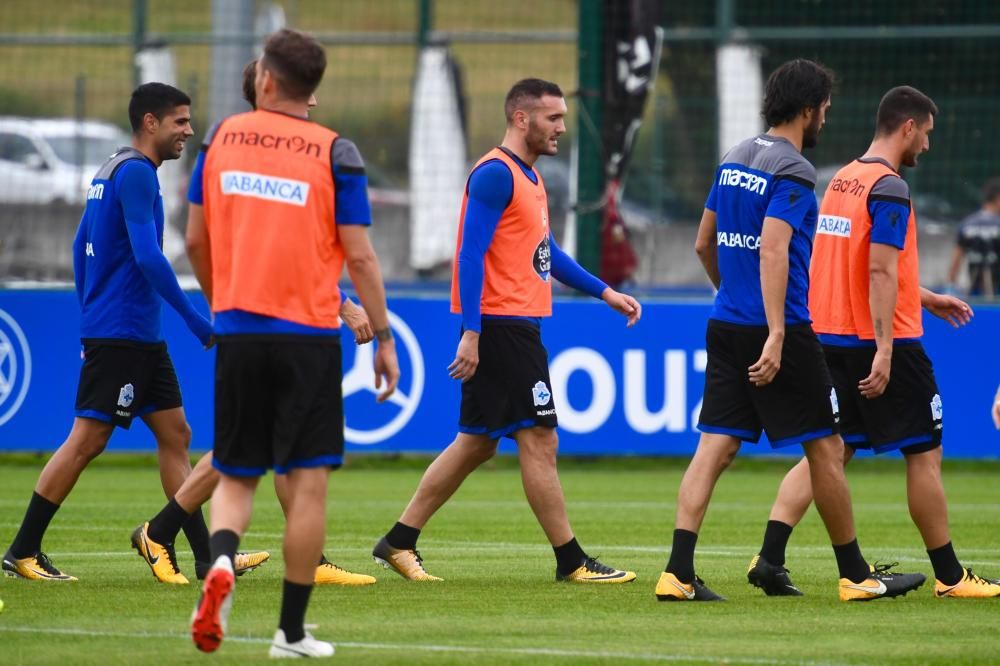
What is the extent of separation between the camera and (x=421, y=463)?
53.5 ft

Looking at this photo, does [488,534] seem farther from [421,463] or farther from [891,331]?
[421,463]

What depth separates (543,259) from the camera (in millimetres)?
8992

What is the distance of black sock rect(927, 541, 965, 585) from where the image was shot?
330 inches

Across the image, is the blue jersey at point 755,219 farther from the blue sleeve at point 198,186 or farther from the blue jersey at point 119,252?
the blue jersey at point 119,252

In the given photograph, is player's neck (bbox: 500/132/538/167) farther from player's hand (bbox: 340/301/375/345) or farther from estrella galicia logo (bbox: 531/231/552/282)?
player's hand (bbox: 340/301/375/345)

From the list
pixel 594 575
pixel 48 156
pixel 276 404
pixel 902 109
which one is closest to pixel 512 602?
pixel 594 575

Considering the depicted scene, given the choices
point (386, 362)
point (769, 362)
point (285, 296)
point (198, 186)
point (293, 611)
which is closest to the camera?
point (293, 611)

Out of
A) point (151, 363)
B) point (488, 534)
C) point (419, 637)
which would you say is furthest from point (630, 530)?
point (419, 637)

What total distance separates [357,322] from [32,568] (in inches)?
80.1

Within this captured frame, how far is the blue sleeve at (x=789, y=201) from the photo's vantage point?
25.5 feet

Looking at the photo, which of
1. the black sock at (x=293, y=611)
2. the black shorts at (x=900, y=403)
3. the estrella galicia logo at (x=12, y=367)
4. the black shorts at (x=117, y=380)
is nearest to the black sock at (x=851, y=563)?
the black shorts at (x=900, y=403)

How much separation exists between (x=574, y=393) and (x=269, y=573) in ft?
21.9

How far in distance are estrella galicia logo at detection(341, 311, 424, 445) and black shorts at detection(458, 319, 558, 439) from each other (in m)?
6.62

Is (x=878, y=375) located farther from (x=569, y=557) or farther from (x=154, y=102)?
(x=154, y=102)
